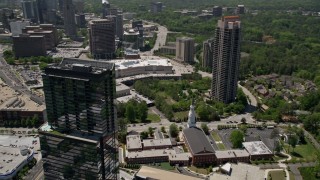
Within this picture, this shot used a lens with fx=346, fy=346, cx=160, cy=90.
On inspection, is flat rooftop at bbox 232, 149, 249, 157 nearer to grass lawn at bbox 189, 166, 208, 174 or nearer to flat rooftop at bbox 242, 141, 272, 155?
flat rooftop at bbox 242, 141, 272, 155

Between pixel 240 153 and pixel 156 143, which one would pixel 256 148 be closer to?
pixel 240 153

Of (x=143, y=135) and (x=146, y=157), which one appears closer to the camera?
(x=146, y=157)

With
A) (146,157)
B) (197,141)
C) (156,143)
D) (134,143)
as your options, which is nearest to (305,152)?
(197,141)

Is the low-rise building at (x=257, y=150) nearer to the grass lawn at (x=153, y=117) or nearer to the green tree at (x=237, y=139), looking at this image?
the green tree at (x=237, y=139)

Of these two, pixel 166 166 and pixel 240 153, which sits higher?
pixel 240 153

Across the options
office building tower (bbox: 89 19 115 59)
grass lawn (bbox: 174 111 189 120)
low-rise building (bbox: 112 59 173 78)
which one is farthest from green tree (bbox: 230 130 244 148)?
office building tower (bbox: 89 19 115 59)
